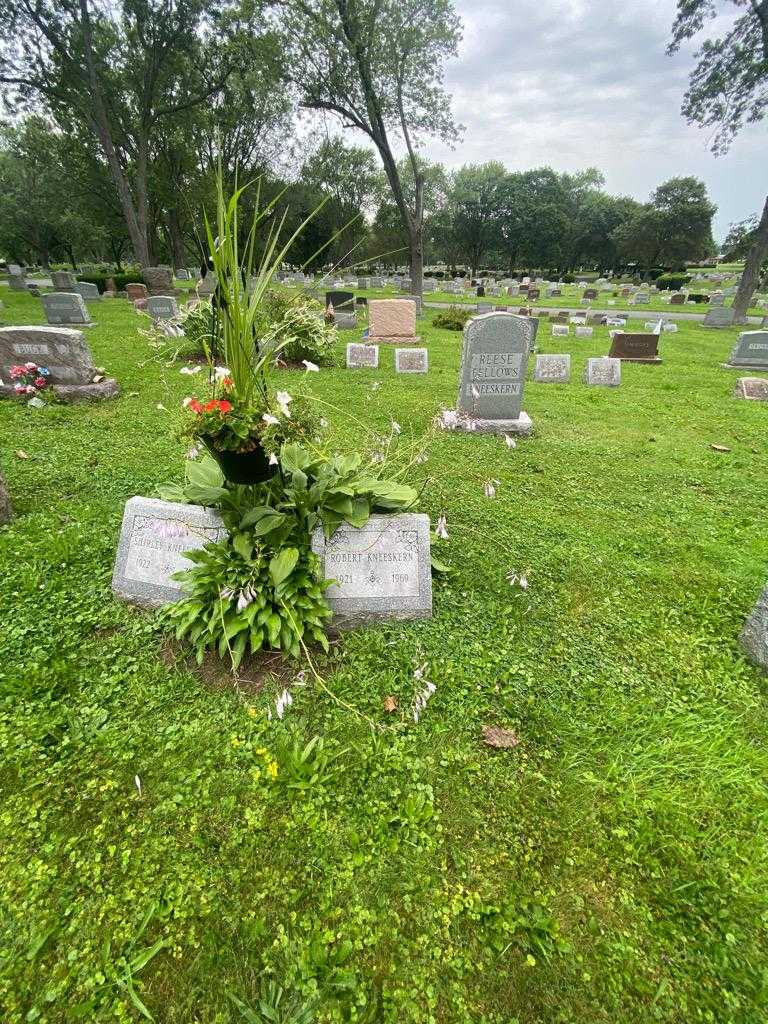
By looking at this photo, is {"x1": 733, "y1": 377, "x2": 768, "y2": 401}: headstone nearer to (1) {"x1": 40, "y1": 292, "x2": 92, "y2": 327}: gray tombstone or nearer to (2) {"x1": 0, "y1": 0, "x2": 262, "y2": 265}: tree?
(1) {"x1": 40, "y1": 292, "x2": 92, "y2": 327}: gray tombstone

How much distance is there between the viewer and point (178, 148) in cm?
2631

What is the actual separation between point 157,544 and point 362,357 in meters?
7.70

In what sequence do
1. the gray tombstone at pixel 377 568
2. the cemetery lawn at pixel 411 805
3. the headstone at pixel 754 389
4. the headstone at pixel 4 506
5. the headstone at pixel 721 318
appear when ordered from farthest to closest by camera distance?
the headstone at pixel 721 318 < the headstone at pixel 754 389 < the headstone at pixel 4 506 < the gray tombstone at pixel 377 568 < the cemetery lawn at pixel 411 805

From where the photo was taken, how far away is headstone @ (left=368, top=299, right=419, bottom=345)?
12352 millimetres

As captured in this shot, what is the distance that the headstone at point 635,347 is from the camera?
430 inches

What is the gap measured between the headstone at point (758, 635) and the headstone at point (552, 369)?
7.23 metres

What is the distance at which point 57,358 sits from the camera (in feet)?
21.6

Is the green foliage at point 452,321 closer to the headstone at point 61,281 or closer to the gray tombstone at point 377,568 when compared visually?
the gray tombstone at point 377,568

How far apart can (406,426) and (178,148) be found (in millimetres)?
30776

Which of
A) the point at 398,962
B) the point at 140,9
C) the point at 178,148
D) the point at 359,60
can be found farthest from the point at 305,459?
the point at 178,148

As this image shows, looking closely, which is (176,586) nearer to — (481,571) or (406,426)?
(481,571)

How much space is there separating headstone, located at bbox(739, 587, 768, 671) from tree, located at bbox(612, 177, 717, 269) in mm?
59414

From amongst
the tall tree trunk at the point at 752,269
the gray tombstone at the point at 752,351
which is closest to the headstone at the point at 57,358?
the gray tombstone at the point at 752,351

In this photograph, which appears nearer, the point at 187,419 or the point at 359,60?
the point at 187,419
